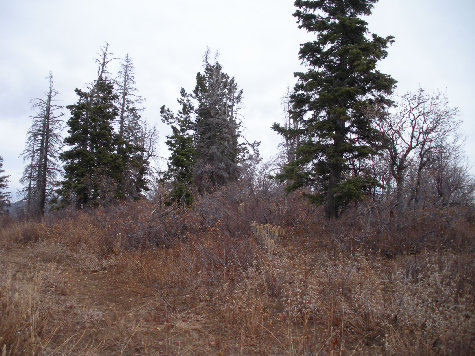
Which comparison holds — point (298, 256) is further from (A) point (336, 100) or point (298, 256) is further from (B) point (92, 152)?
(B) point (92, 152)

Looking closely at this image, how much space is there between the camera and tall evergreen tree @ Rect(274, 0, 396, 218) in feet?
32.8

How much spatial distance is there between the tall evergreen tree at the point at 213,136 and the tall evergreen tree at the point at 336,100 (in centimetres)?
1091

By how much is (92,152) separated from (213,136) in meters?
9.47

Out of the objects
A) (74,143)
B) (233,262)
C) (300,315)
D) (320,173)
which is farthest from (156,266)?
(74,143)

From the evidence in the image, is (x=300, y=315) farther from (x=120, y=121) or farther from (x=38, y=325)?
(x=120, y=121)

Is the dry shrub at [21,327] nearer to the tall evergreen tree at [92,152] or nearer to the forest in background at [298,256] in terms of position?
the forest in background at [298,256]

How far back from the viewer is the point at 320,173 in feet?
36.1

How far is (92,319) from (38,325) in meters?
0.79

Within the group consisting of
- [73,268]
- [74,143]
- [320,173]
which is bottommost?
[73,268]

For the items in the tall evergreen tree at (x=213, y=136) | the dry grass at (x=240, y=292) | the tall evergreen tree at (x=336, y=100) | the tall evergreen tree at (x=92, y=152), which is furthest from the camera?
the tall evergreen tree at (x=213, y=136)

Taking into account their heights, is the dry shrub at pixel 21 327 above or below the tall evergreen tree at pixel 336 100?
below

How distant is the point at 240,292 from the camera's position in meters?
4.79

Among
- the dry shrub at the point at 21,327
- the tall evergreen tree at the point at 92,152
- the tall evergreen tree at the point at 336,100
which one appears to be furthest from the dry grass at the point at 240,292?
the tall evergreen tree at the point at 92,152

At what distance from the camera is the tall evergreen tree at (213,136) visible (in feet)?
72.2
